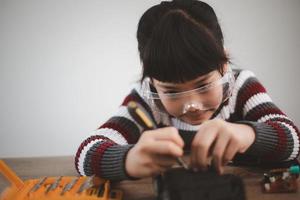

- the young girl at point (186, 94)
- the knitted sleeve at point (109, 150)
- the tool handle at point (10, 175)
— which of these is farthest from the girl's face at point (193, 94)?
the tool handle at point (10, 175)

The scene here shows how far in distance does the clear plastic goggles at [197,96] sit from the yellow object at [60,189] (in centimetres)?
20

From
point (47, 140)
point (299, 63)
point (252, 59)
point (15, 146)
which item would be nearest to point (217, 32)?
point (252, 59)

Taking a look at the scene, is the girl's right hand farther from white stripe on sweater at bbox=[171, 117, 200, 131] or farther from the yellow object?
white stripe on sweater at bbox=[171, 117, 200, 131]

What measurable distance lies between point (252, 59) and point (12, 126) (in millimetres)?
1317

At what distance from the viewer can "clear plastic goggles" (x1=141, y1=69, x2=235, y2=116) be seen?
59 centimetres

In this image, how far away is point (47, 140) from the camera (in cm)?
169

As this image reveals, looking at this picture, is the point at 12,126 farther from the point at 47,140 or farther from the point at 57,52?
the point at 57,52

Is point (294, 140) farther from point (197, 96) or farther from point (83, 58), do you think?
point (83, 58)

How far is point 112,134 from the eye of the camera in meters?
0.70

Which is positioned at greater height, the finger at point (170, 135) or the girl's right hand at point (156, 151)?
the finger at point (170, 135)

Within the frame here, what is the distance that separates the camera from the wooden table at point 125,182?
0.47m

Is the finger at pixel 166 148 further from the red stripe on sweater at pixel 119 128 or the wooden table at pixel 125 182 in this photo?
the red stripe on sweater at pixel 119 128

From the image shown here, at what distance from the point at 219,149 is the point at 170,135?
76 millimetres

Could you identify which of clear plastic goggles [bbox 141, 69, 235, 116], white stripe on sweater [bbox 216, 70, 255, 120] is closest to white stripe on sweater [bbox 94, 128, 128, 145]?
clear plastic goggles [bbox 141, 69, 235, 116]
